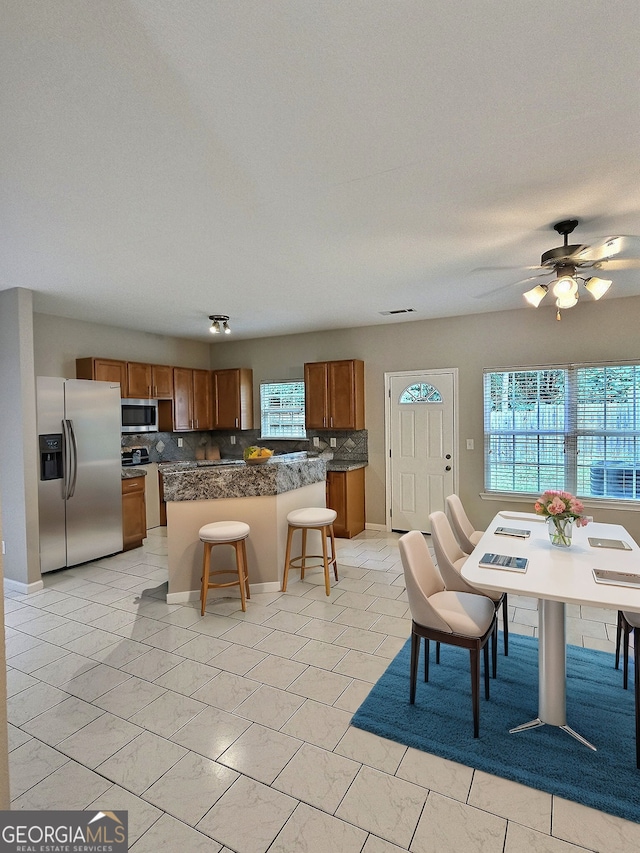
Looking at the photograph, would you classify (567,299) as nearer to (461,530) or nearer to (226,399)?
(461,530)

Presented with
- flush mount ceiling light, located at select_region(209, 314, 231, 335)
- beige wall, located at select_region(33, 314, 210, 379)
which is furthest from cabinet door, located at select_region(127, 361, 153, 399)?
flush mount ceiling light, located at select_region(209, 314, 231, 335)

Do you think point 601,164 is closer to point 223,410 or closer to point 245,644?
point 245,644

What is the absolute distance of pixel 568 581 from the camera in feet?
6.95

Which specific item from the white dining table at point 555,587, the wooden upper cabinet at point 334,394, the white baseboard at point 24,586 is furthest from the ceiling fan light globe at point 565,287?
the white baseboard at point 24,586

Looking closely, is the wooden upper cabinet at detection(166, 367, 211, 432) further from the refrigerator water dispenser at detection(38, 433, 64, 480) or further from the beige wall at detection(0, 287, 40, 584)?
the beige wall at detection(0, 287, 40, 584)

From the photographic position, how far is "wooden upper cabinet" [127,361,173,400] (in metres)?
5.80

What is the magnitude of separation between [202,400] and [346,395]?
2305mm

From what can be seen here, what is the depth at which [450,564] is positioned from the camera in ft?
9.30

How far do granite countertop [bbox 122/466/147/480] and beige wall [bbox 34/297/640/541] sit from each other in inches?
53.9

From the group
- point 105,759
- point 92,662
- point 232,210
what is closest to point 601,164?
point 232,210

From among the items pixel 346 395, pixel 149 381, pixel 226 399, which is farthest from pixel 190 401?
pixel 346 395

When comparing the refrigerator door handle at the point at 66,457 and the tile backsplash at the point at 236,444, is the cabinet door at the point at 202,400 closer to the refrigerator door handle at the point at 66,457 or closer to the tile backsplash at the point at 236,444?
the tile backsplash at the point at 236,444

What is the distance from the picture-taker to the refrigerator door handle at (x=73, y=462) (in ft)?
15.5

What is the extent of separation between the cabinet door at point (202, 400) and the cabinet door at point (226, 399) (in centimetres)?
9
